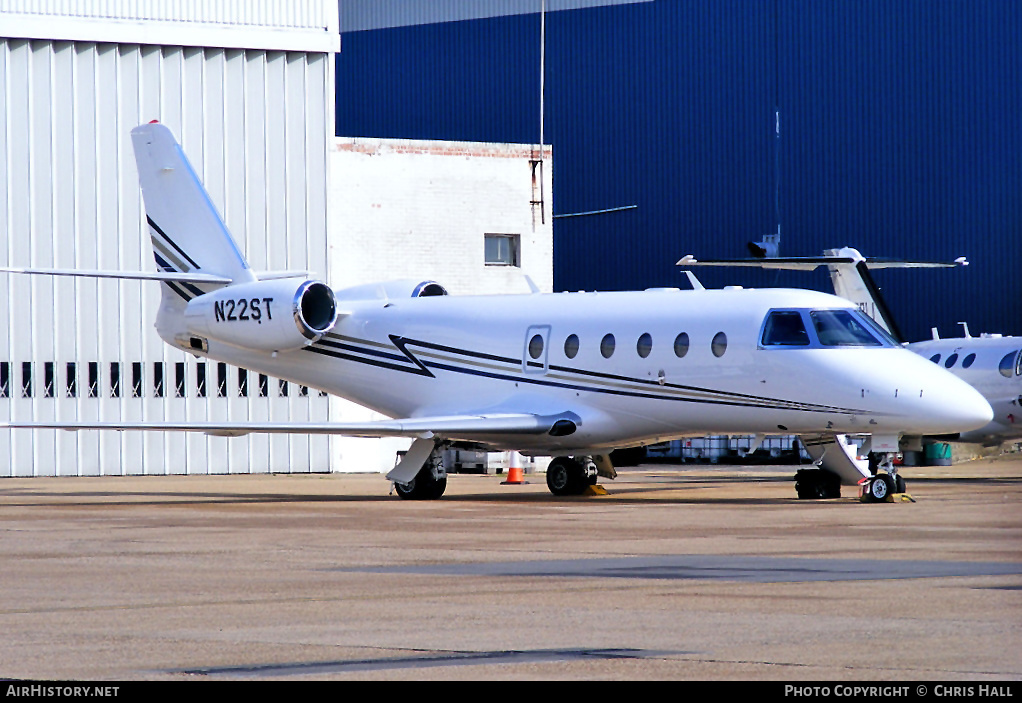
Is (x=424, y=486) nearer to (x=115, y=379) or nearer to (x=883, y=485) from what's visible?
(x=883, y=485)

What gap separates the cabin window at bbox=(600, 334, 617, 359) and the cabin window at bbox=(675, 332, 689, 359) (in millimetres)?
1005

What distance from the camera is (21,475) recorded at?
35062 millimetres

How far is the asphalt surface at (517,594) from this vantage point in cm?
720

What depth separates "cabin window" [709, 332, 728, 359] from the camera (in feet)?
69.0

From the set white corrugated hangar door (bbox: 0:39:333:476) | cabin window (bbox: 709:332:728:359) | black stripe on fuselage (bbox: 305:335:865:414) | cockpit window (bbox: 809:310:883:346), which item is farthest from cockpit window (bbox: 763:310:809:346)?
white corrugated hangar door (bbox: 0:39:333:476)

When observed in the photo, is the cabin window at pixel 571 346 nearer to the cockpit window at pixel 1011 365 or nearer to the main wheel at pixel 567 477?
the main wheel at pixel 567 477

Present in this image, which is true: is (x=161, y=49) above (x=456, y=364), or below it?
above

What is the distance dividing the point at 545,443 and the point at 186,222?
765cm

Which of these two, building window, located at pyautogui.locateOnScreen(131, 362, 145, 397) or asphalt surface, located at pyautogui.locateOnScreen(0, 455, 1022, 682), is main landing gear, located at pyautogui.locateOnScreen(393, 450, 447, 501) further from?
building window, located at pyautogui.locateOnScreen(131, 362, 145, 397)

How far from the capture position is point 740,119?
48.2 metres

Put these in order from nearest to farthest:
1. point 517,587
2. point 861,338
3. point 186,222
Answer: point 517,587
point 861,338
point 186,222

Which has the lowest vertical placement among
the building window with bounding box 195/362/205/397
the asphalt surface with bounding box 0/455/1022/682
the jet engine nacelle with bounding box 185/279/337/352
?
the asphalt surface with bounding box 0/455/1022/682
